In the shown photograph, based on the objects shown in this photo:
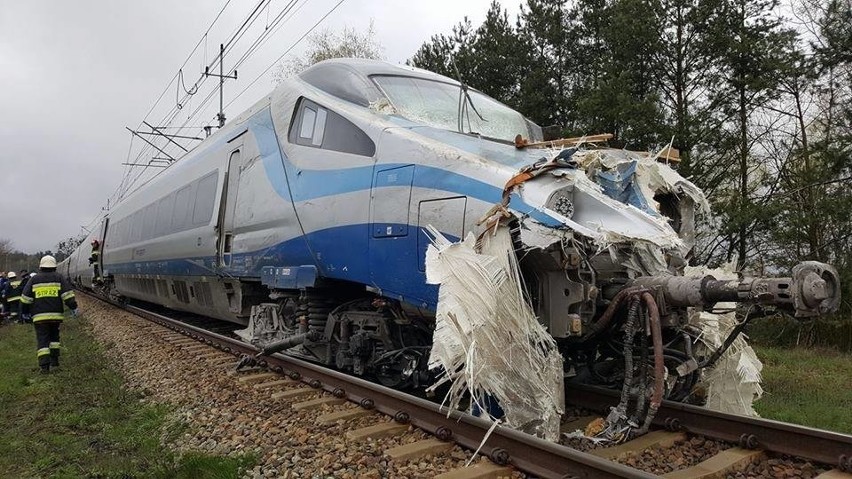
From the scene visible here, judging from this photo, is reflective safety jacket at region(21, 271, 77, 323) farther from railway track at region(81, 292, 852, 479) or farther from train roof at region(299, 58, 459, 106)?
railway track at region(81, 292, 852, 479)

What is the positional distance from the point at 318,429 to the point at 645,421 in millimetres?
2427

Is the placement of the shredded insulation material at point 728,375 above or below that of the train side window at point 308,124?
below

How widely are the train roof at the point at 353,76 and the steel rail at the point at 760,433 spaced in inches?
140

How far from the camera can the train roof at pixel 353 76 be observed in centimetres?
627

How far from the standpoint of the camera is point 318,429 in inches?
198

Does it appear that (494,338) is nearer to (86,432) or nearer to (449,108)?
(449,108)

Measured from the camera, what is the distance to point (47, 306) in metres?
9.76

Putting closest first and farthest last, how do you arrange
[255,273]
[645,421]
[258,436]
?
[645,421] < [258,436] < [255,273]

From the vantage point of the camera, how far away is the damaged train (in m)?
4.19

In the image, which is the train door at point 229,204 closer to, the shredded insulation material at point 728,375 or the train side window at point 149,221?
the train side window at point 149,221

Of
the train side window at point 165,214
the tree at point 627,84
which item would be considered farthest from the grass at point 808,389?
the train side window at point 165,214

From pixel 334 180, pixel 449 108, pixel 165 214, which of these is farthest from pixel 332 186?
pixel 165 214

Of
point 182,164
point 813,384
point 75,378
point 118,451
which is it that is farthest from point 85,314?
point 813,384

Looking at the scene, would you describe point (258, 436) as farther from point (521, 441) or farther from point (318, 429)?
point (521, 441)
